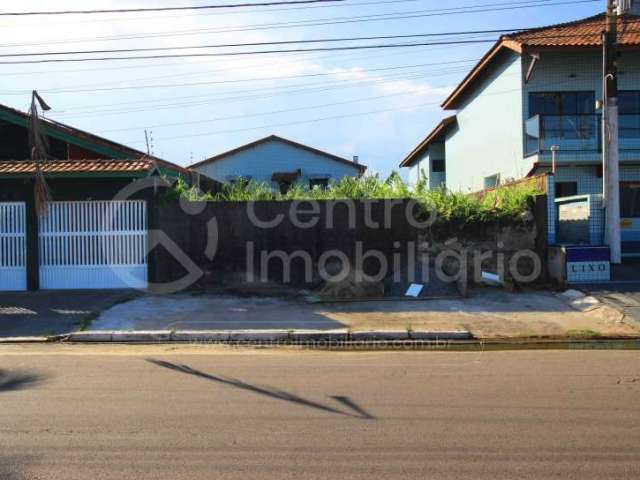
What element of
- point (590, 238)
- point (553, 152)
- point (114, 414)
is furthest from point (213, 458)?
point (553, 152)

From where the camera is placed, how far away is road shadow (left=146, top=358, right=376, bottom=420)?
542cm

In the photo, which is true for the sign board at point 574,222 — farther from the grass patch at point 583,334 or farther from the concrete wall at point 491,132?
the grass patch at point 583,334

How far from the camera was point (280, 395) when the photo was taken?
6.04m

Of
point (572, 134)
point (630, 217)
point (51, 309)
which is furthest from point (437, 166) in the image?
point (51, 309)

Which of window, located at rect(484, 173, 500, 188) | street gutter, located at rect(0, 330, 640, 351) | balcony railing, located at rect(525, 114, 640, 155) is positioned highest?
balcony railing, located at rect(525, 114, 640, 155)

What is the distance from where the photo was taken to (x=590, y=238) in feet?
46.6

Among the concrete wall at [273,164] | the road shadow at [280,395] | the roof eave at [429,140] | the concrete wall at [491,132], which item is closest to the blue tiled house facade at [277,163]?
the concrete wall at [273,164]

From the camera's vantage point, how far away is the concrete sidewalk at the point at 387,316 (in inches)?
386

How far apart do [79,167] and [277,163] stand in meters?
24.3

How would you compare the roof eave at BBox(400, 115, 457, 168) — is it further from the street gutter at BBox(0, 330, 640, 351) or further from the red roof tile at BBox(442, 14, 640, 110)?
the street gutter at BBox(0, 330, 640, 351)

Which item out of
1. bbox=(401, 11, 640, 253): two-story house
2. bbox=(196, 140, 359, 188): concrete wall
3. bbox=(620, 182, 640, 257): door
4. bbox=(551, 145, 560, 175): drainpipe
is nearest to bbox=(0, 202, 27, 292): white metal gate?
bbox=(401, 11, 640, 253): two-story house

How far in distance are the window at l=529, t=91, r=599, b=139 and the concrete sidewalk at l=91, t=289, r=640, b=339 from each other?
810 cm

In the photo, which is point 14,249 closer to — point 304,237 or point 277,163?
point 304,237

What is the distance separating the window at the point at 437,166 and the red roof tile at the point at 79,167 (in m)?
23.0
